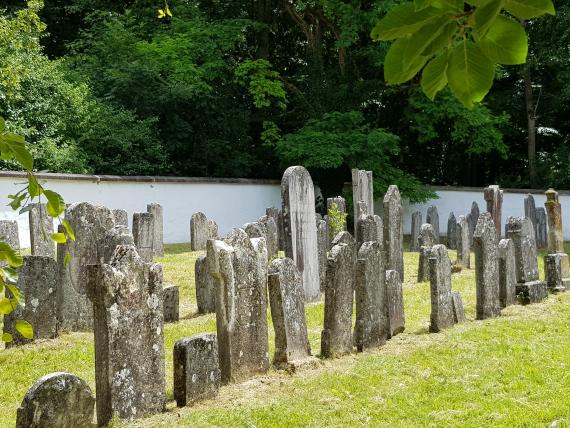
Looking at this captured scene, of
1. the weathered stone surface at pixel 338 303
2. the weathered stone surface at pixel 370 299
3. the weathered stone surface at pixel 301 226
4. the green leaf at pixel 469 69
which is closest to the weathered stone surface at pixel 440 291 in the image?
the weathered stone surface at pixel 370 299

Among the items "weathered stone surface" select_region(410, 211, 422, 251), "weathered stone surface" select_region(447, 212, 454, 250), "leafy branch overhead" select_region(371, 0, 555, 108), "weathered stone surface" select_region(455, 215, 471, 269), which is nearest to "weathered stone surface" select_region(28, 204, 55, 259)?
"weathered stone surface" select_region(455, 215, 471, 269)

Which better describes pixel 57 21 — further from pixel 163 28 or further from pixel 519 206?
pixel 519 206

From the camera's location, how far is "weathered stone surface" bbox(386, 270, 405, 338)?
9.04 meters

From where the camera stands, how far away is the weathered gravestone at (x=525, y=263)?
11.3m

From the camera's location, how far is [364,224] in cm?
1256

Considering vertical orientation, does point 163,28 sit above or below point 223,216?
above

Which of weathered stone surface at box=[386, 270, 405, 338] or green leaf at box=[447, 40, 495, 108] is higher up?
green leaf at box=[447, 40, 495, 108]

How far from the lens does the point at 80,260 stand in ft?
31.6

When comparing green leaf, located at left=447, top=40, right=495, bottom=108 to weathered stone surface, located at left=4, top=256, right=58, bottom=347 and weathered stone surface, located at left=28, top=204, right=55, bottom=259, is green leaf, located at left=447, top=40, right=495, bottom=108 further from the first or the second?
weathered stone surface, located at left=28, top=204, right=55, bottom=259

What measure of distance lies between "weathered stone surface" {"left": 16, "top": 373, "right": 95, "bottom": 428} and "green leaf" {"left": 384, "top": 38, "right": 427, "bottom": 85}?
4.04 m

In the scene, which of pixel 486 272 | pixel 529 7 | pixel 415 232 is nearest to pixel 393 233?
pixel 486 272

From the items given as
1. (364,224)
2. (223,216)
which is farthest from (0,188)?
(364,224)

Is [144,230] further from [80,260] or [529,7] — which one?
[529,7]

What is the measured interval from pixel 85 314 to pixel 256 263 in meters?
2.92
